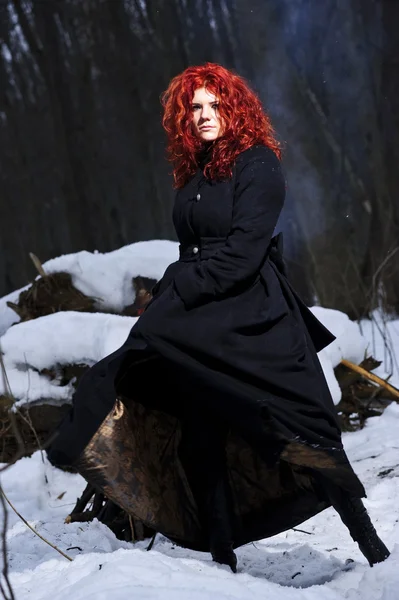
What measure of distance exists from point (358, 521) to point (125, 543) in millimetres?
1126

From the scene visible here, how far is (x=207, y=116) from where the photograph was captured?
97.5 inches

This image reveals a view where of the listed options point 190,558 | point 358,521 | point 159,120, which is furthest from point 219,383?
point 159,120

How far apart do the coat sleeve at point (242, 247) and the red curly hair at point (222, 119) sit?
123 millimetres

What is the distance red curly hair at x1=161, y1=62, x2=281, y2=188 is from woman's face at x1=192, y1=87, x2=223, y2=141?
16mm

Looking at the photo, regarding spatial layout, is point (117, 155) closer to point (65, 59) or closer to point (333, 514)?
point (65, 59)

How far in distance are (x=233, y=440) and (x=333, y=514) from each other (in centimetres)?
103

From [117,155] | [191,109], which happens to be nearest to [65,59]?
[117,155]

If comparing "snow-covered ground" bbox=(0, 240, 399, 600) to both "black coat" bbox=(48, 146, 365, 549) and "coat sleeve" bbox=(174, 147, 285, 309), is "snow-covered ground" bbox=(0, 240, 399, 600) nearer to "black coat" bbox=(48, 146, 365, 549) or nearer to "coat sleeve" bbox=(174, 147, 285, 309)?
"black coat" bbox=(48, 146, 365, 549)

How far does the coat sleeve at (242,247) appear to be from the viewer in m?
2.28

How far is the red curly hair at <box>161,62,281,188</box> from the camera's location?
2443mm

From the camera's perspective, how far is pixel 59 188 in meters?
7.14

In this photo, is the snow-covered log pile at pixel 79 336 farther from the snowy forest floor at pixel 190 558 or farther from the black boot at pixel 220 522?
the black boot at pixel 220 522

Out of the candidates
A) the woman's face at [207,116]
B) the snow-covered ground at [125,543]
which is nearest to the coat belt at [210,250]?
the woman's face at [207,116]

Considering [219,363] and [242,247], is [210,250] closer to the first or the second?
[242,247]
